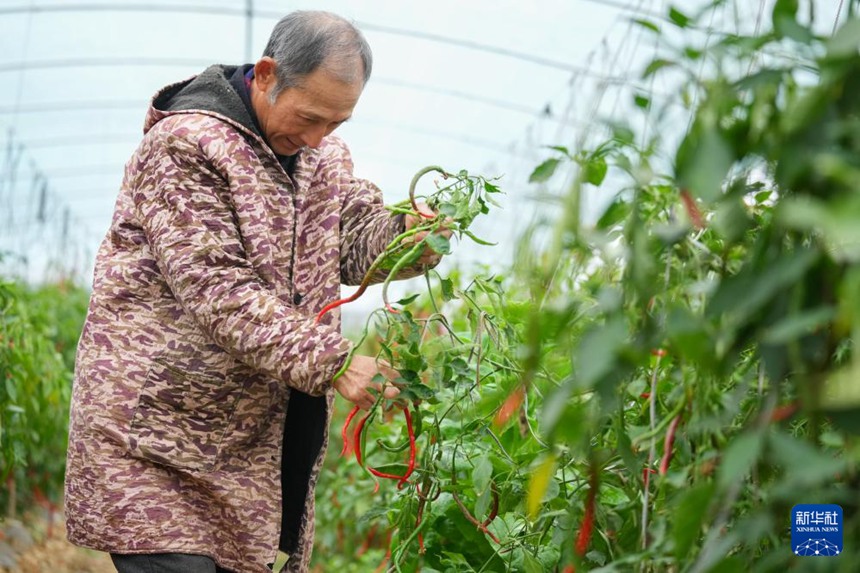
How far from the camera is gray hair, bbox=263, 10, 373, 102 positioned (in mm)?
1657

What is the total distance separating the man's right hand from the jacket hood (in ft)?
1.61

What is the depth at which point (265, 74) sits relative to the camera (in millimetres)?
1723

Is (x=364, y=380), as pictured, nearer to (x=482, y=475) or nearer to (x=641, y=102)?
(x=482, y=475)

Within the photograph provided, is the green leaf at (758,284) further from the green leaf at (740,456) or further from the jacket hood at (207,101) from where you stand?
the jacket hood at (207,101)

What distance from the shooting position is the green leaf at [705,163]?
2.06 ft

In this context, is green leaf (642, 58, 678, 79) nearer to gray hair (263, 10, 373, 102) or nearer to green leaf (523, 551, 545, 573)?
green leaf (523, 551, 545, 573)

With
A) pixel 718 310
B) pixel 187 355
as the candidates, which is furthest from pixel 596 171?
pixel 187 355

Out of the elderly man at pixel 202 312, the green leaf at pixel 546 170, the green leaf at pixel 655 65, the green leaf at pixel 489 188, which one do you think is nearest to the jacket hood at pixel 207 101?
the elderly man at pixel 202 312

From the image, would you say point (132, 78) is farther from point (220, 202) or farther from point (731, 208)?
point (731, 208)

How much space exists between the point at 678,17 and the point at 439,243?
645mm

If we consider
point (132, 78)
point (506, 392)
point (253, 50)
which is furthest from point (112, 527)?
point (132, 78)

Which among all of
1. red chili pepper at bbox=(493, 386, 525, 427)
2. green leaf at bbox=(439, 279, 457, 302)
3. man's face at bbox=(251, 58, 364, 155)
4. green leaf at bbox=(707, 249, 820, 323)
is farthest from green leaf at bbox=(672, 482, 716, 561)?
man's face at bbox=(251, 58, 364, 155)

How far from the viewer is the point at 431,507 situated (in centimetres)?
167

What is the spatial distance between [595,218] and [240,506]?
3.47 ft
